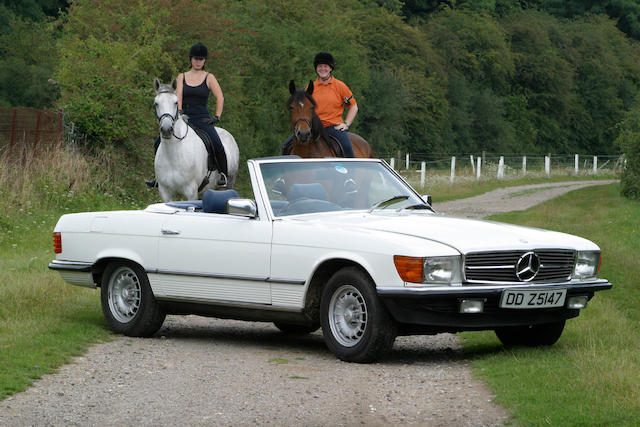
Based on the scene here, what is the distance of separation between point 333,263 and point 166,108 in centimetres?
711

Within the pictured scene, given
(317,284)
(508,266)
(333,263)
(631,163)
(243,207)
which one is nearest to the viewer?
(508,266)

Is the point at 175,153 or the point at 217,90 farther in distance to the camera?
the point at 217,90

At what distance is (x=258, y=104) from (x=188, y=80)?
24167 mm

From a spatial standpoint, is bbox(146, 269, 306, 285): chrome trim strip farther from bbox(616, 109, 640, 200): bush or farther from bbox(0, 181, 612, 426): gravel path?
bbox(616, 109, 640, 200): bush

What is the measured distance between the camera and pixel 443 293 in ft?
26.8

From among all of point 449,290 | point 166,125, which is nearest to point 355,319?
point 449,290

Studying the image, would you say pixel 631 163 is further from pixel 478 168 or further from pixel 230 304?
pixel 230 304

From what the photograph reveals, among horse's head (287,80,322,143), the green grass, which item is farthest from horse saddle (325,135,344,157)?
the green grass

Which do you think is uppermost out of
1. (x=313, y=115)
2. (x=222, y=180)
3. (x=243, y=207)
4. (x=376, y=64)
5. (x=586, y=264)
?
(x=376, y=64)

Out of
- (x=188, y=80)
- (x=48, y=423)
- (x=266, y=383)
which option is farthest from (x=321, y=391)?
(x=188, y=80)

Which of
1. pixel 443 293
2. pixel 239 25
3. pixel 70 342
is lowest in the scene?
pixel 70 342

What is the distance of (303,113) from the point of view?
16.1 metres

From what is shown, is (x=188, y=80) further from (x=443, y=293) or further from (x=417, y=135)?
(x=417, y=135)

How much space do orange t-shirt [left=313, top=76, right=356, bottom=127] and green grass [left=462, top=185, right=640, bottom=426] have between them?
435 cm
